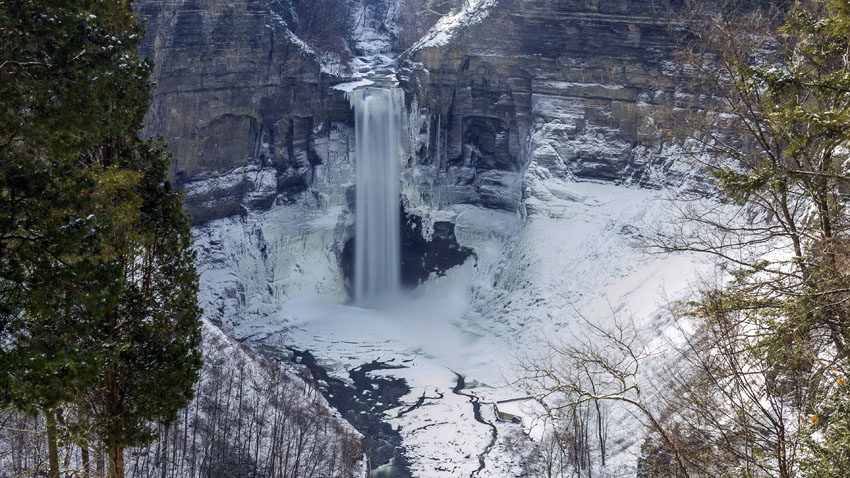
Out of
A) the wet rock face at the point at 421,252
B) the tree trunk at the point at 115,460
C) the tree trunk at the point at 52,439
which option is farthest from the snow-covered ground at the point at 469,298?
the tree trunk at the point at 52,439

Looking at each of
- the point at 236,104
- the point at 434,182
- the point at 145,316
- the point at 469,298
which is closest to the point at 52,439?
the point at 145,316

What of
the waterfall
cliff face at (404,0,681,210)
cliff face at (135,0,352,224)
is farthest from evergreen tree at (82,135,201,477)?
the waterfall

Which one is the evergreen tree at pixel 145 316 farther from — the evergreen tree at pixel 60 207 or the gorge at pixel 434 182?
the gorge at pixel 434 182

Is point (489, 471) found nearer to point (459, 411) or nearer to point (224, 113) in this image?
point (459, 411)

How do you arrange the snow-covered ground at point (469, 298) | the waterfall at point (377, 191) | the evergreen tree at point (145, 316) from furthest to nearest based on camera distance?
the waterfall at point (377, 191) → the snow-covered ground at point (469, 298) → the evergreen tree at point (145, 316)

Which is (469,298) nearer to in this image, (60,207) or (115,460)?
(115,460)

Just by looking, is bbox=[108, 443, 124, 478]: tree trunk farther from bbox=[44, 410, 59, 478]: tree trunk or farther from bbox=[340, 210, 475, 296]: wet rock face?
bbox=[340, 210, 475, 296]: wet rock face
